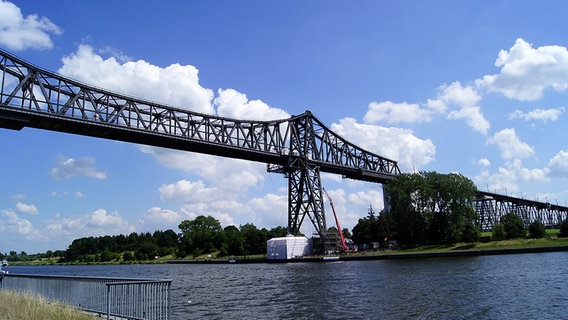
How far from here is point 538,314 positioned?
21422 mm

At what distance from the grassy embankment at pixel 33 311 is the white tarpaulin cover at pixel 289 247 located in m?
76.0

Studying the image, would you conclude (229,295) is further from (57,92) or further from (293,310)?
(57,92)

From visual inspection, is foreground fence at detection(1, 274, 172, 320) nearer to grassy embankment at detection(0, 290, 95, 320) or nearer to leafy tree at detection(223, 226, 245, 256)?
grassy embankment at detection(0, 290, 95, 320)

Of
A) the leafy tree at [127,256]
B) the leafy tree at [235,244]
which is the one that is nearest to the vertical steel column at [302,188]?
the leafy tree at [235,244]

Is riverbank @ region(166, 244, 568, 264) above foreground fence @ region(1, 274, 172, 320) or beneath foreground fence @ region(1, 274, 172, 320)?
beneath

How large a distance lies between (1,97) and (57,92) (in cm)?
687

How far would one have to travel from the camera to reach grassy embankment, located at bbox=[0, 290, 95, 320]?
14.5 m


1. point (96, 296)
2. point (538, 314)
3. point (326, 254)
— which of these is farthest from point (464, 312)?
point (326, 254)

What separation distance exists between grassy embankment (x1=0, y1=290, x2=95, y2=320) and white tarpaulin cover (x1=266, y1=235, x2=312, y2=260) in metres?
76.0

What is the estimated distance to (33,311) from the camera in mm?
14906

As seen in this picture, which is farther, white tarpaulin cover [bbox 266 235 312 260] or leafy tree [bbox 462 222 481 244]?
white tarpaulin cover [bbox 266 235 312 260]

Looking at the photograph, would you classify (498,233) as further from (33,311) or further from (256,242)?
(33,311)

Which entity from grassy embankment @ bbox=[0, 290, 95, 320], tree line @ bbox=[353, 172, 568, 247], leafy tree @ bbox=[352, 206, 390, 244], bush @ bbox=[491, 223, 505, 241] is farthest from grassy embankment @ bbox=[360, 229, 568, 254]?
Answer: grassy embankment @ bbox=[0, 290, 95, 320]

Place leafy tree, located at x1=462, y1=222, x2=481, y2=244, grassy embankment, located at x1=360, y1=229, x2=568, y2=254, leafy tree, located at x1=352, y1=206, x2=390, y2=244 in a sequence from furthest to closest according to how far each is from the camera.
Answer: leafy tree, located at x1=352, y1=206, x2=390, y2=244 < leafy tree, located at x1=462, y1=222, x2=481, y2=244 < grassy embankment, located at x1=360, y1=229, x2=568, y2=254
